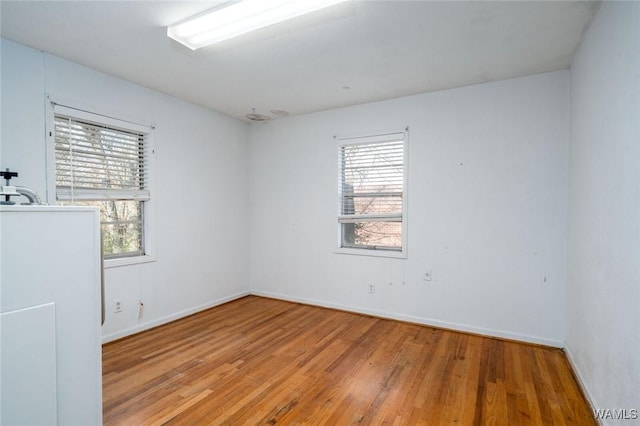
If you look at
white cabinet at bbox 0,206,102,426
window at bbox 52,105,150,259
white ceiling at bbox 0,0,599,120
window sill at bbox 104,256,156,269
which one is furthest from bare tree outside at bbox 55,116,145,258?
white cabinet at bbox 0,206,102,426

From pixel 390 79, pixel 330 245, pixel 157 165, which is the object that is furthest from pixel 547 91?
pixel 157 165

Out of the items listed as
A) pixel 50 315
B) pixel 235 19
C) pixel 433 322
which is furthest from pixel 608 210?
pixel 50 315

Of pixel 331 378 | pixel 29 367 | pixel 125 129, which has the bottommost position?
pixel 331 378

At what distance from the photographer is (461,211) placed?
350 centimetres

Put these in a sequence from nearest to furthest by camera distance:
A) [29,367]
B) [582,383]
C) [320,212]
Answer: [29,367] < [582,383] < [320,212]

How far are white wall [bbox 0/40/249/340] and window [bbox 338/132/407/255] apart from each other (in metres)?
1.67

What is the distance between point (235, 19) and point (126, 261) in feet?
8.60

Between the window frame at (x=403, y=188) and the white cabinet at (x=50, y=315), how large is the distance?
3.02 meters

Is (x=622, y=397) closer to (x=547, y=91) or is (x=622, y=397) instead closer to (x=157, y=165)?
(x=547, y=91)

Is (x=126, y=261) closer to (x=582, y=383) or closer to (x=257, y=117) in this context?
(x=257, y=117)

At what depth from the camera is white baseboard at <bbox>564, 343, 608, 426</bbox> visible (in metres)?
2.02

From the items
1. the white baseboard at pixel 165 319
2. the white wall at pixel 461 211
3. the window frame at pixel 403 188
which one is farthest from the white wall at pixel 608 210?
the white baseboard at pixel 165 319

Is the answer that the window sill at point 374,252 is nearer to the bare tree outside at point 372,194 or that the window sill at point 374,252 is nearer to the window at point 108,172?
the bare tree outside at point 372,194

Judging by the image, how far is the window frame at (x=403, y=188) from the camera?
12.5ft
